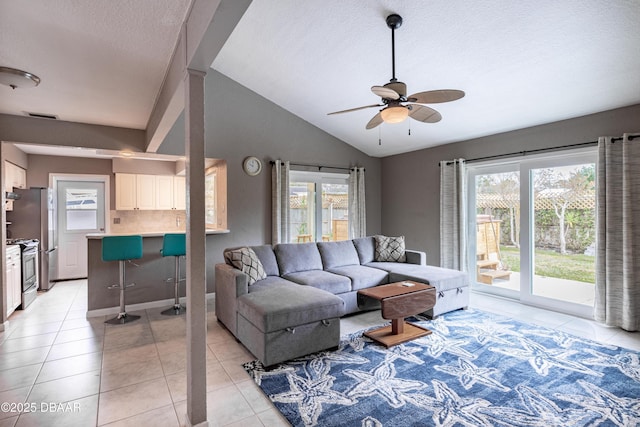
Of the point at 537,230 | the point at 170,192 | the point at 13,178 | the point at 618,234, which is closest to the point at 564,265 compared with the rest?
the point at 537,230

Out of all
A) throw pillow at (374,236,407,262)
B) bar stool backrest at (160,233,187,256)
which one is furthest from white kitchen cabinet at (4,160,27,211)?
throw pillow at (374,236,407,262)

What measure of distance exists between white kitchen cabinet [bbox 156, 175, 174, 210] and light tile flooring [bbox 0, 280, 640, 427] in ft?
8.55

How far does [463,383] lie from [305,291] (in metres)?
1.58

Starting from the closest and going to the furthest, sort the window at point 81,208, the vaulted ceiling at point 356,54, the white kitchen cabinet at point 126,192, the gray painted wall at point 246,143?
the vaulted ceiling at point 356,54, the gray painted wall at point 246,143, the white kitchen cabinet at point 126,192, the window at point 81,208

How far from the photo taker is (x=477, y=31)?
294 centimetres

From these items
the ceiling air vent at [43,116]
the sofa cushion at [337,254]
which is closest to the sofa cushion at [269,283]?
the sofa cushion at [337,254]

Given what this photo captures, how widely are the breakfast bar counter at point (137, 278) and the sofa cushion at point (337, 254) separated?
159 cm

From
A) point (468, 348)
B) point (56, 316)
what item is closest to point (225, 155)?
point (56, 316)

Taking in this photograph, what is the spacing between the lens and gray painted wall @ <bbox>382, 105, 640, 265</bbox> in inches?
148

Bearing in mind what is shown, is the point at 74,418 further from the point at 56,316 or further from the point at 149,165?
the point at 149,165

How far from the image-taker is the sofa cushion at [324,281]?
150 inches

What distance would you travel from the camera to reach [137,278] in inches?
172

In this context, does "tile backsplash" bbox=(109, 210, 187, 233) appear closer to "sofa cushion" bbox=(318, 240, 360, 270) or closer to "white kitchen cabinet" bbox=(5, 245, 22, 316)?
"white kitchen cabinet" bbox=(5, 245, 22, 316)

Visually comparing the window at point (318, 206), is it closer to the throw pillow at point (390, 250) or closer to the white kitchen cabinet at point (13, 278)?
the throw pillow at point (390, 250)
